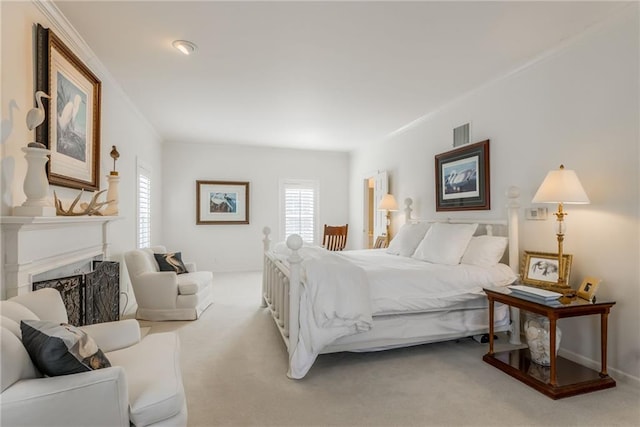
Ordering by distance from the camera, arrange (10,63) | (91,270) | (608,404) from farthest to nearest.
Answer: (91,270), (608,404), (10,63)

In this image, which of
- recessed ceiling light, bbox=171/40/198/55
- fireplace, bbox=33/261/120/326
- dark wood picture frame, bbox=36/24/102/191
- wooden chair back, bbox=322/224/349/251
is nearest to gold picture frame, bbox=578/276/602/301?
recessed ceiling light, bbox=171/40/198/55

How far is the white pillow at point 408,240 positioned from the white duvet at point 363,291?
716 mm

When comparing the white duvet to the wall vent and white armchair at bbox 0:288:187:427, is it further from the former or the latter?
the wall vent

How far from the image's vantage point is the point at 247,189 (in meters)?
7.08

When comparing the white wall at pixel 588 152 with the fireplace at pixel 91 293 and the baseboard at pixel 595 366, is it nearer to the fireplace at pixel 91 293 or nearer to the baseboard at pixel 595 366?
the baseboard at pixel 595 366

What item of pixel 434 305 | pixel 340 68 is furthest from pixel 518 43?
pixel 434 305

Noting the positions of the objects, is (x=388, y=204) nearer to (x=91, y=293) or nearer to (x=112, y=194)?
(x=112, y=194)

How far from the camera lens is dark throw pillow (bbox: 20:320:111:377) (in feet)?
4.27

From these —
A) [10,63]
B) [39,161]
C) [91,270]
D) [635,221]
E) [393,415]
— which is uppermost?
[10,63]

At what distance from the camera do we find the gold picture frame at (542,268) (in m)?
2.72

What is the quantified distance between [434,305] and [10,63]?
341 cm

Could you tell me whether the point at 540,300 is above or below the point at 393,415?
above

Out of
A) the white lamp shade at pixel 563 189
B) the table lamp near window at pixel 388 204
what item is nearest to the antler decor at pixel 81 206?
the white lamp shade at pixel 563 189

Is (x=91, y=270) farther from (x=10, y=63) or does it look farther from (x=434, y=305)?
(x=434, y=305)
